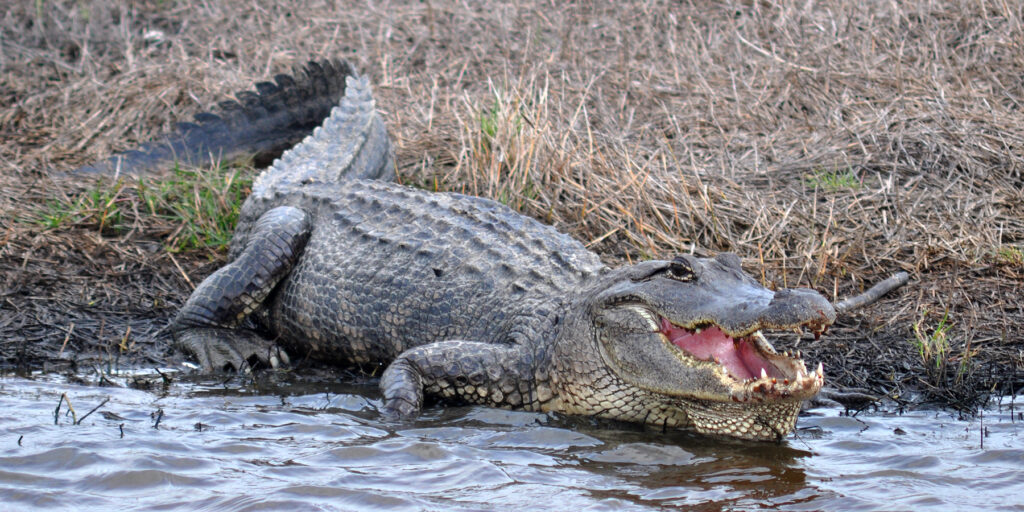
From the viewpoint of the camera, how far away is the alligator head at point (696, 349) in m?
3.01

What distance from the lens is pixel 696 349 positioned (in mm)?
3396

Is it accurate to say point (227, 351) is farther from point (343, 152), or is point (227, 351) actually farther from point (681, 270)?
point (681, 270)

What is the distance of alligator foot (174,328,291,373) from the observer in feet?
14.2

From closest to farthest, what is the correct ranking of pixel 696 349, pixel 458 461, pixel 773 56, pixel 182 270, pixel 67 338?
pixel 458 461
pixel 696 349
pixel 67 338
pixel 182 270
pixel 773 56

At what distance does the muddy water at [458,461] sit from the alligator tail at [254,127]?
2615 millimetres

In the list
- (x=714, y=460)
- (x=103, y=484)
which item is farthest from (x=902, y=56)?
(x=103, y=484)

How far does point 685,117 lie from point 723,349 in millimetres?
3509

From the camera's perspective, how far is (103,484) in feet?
9.35

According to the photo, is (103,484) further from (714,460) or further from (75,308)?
(75,308)

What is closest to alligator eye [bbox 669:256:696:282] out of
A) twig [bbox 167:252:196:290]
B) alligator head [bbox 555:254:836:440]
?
alligator head [bbox 555:254:836:440]

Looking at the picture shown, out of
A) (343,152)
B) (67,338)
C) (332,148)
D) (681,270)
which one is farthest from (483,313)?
(332,148)

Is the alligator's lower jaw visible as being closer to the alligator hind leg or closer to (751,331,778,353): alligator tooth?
(751,331,778,353): alligator tooth

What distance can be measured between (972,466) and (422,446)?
1.66m

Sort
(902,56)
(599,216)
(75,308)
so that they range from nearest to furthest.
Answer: (75,308) → (599,216) → (902,56)
